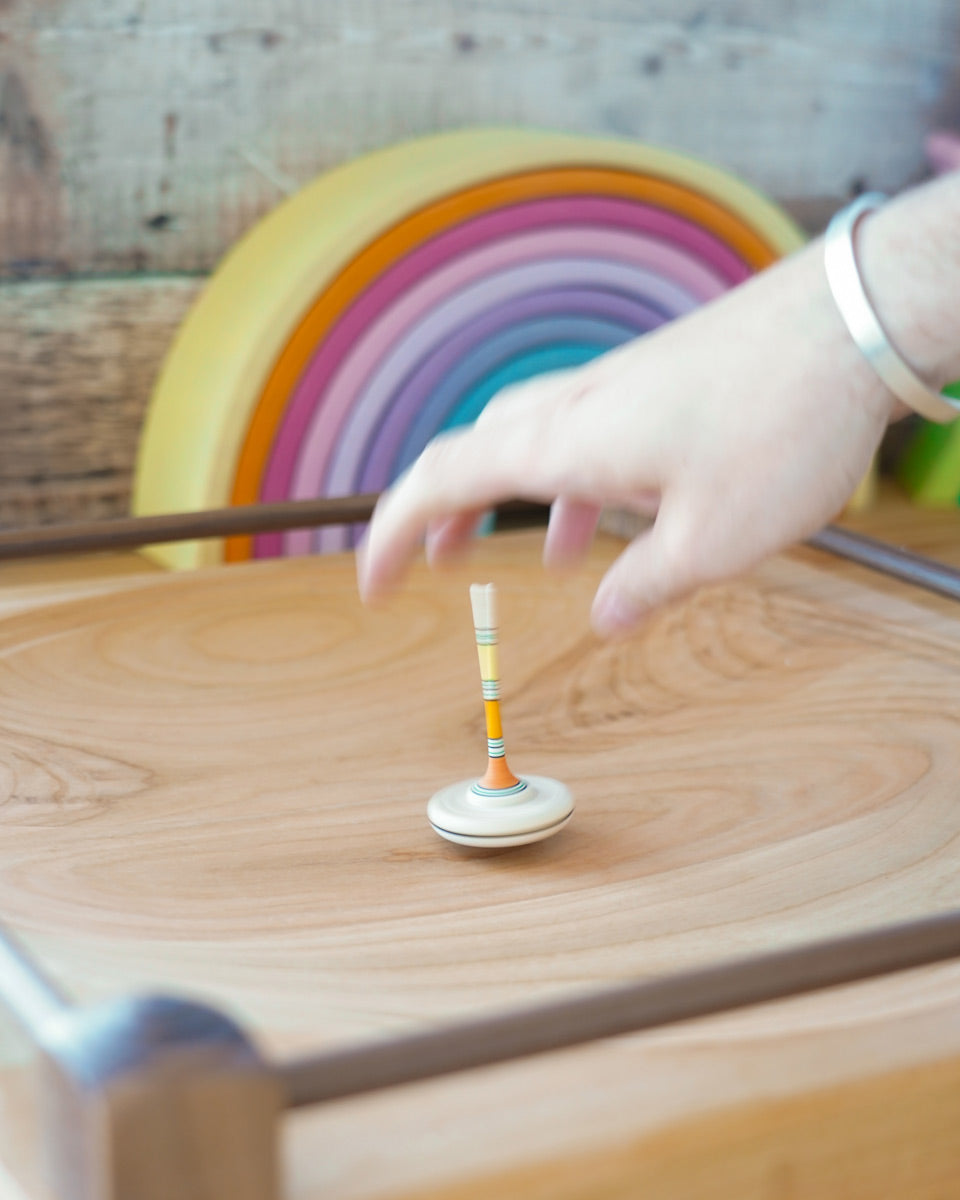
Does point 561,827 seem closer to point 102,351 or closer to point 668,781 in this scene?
point 668,781

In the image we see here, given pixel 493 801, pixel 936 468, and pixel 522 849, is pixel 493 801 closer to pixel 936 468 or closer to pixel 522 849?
pixel 522 849

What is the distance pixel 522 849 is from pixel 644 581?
16 cm

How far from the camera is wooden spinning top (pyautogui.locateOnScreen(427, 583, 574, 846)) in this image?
611mm

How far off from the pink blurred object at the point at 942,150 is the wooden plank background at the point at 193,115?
19cm

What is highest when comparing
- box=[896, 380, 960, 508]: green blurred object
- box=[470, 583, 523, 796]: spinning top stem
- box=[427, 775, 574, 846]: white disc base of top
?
box=[470, 583, 523, 796]: spinning top stem

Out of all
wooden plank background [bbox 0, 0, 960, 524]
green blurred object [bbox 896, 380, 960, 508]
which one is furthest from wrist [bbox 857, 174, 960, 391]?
green blurred object [bbox 896, 380, 960, 508]

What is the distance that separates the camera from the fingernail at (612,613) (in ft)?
1.77

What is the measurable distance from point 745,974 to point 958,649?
0.55 m

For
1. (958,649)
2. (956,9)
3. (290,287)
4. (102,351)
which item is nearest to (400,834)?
(958,649)

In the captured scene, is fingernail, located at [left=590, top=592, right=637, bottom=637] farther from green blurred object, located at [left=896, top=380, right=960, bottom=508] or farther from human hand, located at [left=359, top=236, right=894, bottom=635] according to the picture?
green blurred object, located at [left=896, top=380, right=960, bottom=508]

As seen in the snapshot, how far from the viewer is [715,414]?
511mm

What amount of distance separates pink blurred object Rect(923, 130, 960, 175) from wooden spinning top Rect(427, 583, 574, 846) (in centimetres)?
99

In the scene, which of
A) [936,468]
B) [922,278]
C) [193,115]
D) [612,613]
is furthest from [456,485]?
[936,468]

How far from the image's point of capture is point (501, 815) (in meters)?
0.62
